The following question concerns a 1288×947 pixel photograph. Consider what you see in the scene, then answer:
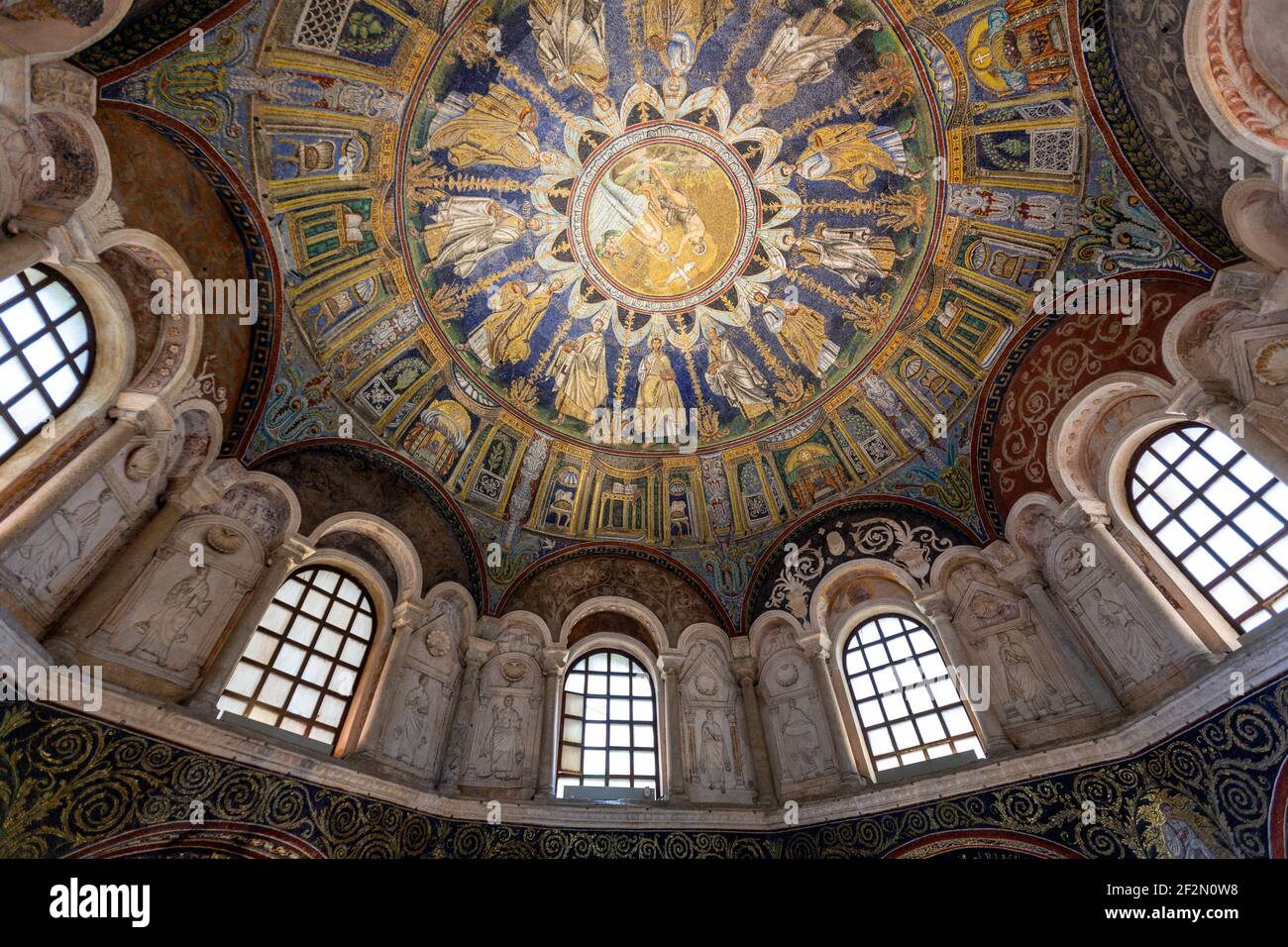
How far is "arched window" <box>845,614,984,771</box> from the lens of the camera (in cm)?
1039

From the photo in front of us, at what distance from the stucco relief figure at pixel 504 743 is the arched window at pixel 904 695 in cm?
564

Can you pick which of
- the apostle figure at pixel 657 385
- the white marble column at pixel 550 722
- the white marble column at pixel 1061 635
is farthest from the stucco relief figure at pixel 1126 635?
the white marble column at pixel 550 722

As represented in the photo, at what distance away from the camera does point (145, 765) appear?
24.7ft

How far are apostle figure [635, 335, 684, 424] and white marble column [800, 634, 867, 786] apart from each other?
17.5 feet

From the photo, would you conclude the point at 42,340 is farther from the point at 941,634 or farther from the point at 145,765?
the point at 941,634

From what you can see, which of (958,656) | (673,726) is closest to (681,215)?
(958,656)

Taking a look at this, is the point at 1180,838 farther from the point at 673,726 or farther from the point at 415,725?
the point at 415,725

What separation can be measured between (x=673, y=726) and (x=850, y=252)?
9226 mm

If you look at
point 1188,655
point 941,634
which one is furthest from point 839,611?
point 1188,655

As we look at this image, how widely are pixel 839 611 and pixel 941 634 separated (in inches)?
75.0

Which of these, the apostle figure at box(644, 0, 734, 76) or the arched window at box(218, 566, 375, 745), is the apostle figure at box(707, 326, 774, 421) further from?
the arched window at box(218, 566, 375, 745)

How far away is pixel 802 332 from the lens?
13.5m

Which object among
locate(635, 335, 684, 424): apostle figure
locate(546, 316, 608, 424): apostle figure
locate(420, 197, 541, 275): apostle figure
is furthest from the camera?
locate(635, 335, 684, 424): apostle figure

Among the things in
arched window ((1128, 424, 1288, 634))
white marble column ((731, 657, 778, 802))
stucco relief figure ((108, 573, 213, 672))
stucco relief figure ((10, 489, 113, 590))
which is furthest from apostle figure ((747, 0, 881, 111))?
stucco relief figure ((108, 573, 213, 672))
